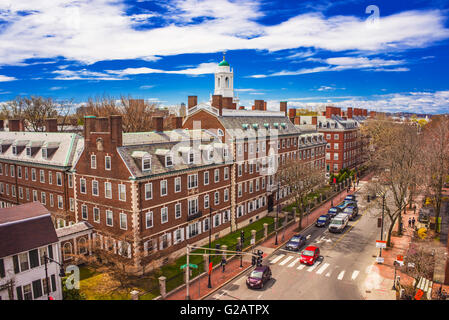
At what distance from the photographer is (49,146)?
4366 cm

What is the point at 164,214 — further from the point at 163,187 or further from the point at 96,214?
the point at 96,214

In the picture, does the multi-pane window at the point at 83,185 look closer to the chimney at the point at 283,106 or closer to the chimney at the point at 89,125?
the chimney at the point at 89,125

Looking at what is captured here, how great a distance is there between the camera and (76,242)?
35.5 meters

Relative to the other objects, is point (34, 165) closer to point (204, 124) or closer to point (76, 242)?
point (76, 242)

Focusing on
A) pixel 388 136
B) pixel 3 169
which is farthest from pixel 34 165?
pixel 388 136

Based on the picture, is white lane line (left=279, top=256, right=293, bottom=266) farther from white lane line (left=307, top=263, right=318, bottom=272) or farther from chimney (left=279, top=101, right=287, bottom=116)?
chimney (left=279, top=101, right=287, bottom=116)

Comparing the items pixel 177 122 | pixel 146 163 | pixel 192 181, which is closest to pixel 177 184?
pixel 192 181

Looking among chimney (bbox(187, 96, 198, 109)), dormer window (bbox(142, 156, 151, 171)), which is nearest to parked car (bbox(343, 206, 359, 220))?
chimney (bbox(187, 96, 198, 109))

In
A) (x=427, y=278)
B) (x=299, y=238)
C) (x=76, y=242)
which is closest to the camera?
(x=427, y=278)

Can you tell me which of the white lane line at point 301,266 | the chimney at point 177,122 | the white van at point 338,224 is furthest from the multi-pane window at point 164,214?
the white van at point 338,224

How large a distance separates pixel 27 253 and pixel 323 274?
88.2 ft

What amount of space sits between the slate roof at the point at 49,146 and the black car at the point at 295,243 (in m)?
27.3
